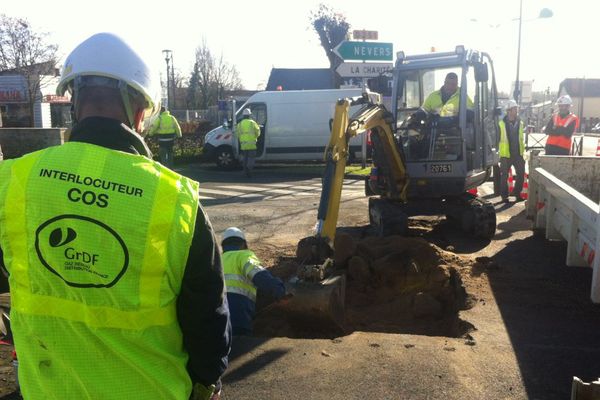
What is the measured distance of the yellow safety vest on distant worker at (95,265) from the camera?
5.66 feet

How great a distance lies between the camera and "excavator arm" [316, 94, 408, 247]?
267 inches

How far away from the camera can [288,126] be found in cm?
2081

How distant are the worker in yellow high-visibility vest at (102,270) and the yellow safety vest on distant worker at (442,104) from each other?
8008 millimetres

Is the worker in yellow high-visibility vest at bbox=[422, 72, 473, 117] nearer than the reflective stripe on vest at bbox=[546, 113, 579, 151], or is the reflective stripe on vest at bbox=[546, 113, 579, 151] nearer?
the worker in yellow high-visibility vest at bbox=[422, 72, 473, 117]

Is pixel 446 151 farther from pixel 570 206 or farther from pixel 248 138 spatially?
pixel 248 138

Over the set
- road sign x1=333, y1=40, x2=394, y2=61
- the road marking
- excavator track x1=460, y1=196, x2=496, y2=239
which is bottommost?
the road marking

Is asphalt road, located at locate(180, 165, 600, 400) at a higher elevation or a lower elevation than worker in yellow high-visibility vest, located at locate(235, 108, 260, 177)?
lower

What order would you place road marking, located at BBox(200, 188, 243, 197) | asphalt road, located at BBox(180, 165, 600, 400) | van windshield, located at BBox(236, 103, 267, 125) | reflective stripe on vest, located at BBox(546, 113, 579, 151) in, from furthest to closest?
van windshield, located at BBox(236, 103, 267, 125) → road marking, located at BBox(200, 188, 243, 197) → reflective stripe on vest, located at BBox(546, 113, 579, 151) → asphalt road, located at BBox(180, 165, 600, 400)

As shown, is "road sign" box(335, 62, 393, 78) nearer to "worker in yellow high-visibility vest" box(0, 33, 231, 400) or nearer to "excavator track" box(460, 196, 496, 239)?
"excavator track" box(460, 196, 496, 239)

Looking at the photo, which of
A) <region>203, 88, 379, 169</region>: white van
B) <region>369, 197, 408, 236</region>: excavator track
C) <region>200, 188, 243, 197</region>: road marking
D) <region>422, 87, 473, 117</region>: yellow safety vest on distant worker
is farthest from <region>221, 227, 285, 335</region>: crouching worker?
<region>203, 88, 379, 169</region>: white van

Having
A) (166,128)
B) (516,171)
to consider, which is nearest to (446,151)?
(516,171)

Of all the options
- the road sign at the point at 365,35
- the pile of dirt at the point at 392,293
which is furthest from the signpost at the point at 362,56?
the pile of dirt at the point at 392,293

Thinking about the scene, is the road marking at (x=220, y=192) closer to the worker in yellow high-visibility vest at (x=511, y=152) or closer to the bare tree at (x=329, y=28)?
the worker in yellow high-visibility vest at (x=511, y=152)

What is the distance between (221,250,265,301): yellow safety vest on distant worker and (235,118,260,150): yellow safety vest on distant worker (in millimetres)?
12769
